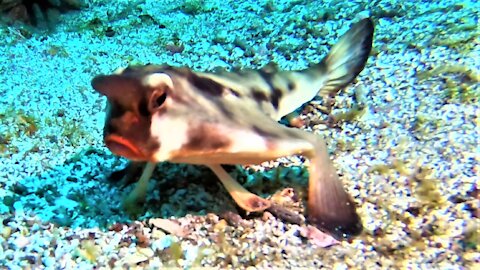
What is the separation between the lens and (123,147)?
2.04m

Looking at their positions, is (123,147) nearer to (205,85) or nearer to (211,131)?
(211,131)

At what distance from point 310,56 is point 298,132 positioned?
7.09ft

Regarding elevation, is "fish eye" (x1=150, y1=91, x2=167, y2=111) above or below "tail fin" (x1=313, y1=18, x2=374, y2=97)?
below

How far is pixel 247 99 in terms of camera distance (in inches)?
102

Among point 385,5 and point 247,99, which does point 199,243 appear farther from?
point 385,5

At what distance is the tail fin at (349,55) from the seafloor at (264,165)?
174 millimetres

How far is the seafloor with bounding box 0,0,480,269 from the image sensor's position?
2.38 metres

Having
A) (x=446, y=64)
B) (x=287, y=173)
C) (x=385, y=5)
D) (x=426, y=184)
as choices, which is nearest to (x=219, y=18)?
(x=385, y=5)

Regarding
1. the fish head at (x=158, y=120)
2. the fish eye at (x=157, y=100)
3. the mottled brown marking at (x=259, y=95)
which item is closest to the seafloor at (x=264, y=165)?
the mottled brown marking at (x=259, y=95)

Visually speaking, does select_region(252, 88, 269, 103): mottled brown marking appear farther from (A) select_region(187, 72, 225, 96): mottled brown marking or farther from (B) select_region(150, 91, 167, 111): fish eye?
(B) select_region(150, 91, 167, 111): fish eye

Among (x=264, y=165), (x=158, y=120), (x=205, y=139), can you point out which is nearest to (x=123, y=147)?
(x=158, y=120)

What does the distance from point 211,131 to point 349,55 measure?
1.97 meters

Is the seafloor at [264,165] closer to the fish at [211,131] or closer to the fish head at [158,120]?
the fish at [211,131]

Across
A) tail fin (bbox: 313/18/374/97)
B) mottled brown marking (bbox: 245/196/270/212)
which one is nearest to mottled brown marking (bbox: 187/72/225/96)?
mottled brown marking (bbox: 245/196/270/212)
